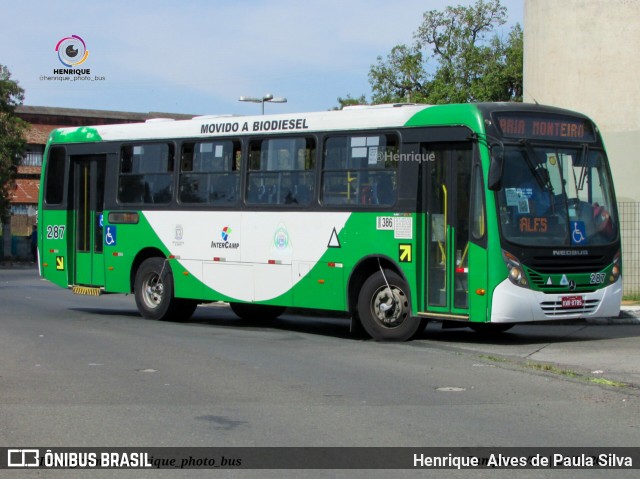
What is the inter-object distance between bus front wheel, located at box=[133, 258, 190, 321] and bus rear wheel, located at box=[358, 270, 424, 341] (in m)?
4.47

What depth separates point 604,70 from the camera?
24.6m

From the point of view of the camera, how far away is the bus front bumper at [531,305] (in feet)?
44.0

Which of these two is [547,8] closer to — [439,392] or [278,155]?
[278,155]

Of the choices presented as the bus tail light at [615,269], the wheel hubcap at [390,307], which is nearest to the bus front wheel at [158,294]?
the wheel hubcap at [390,307]

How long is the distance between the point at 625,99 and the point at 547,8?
312cm

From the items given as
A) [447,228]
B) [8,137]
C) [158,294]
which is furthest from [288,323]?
[8,137]

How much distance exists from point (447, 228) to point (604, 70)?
40.3ft

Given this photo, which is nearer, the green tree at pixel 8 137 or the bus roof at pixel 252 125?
the bus roof at pixel 252 125

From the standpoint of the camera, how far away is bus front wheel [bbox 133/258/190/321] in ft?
59.4

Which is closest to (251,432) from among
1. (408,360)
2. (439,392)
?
(439,392)

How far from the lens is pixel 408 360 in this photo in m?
12.5

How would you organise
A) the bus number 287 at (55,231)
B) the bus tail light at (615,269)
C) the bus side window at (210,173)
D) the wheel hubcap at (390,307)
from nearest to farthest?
the bus tail light at (615,269), the wheel hubcap at (390,307), the bus side window at (210,173), the bus number 287 at (55,231)

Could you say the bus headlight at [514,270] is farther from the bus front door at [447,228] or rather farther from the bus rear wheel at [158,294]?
the bus rear wheel at [158,294]

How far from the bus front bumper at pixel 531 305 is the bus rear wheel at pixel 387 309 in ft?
4.77
